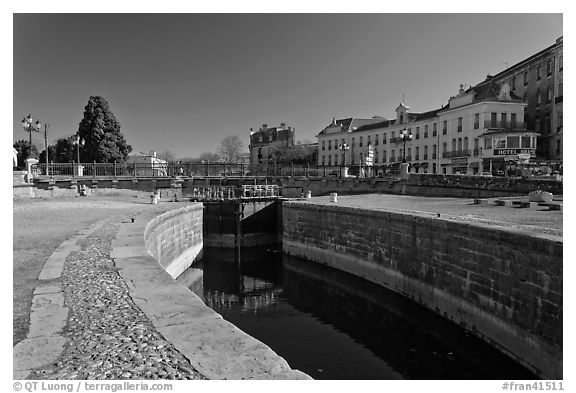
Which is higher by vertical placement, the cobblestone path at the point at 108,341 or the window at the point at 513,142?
the window at the point at 513,142

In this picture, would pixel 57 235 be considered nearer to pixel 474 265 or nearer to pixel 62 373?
pixel 62 373

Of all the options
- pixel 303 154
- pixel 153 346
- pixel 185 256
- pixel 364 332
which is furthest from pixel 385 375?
pixel 303 154

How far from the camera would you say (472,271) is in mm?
10023

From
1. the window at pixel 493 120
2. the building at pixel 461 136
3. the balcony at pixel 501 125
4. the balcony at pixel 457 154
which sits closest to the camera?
the building at pixel 461 136

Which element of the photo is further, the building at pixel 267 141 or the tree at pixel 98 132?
the building at pixel 267 141

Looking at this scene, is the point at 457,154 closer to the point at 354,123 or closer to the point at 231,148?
the point at 354,123

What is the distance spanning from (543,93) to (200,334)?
37.0 m

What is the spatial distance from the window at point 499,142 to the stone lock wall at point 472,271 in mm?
22318

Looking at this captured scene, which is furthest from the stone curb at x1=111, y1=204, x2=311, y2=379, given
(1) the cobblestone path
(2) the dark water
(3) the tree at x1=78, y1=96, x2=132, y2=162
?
(3) the tree at x1=78, y1=96, x2=132, y2=162

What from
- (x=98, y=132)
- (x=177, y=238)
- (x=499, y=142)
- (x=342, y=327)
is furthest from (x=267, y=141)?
(x=342, y=327)

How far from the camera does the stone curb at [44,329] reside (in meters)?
3.42

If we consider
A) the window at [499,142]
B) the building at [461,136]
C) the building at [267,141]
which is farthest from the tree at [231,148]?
the window at [499,142]

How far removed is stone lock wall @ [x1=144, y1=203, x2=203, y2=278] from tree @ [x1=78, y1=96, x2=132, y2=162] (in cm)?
2494

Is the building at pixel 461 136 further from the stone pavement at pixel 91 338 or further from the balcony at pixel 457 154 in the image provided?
the stone pavement at pixel 91 338
